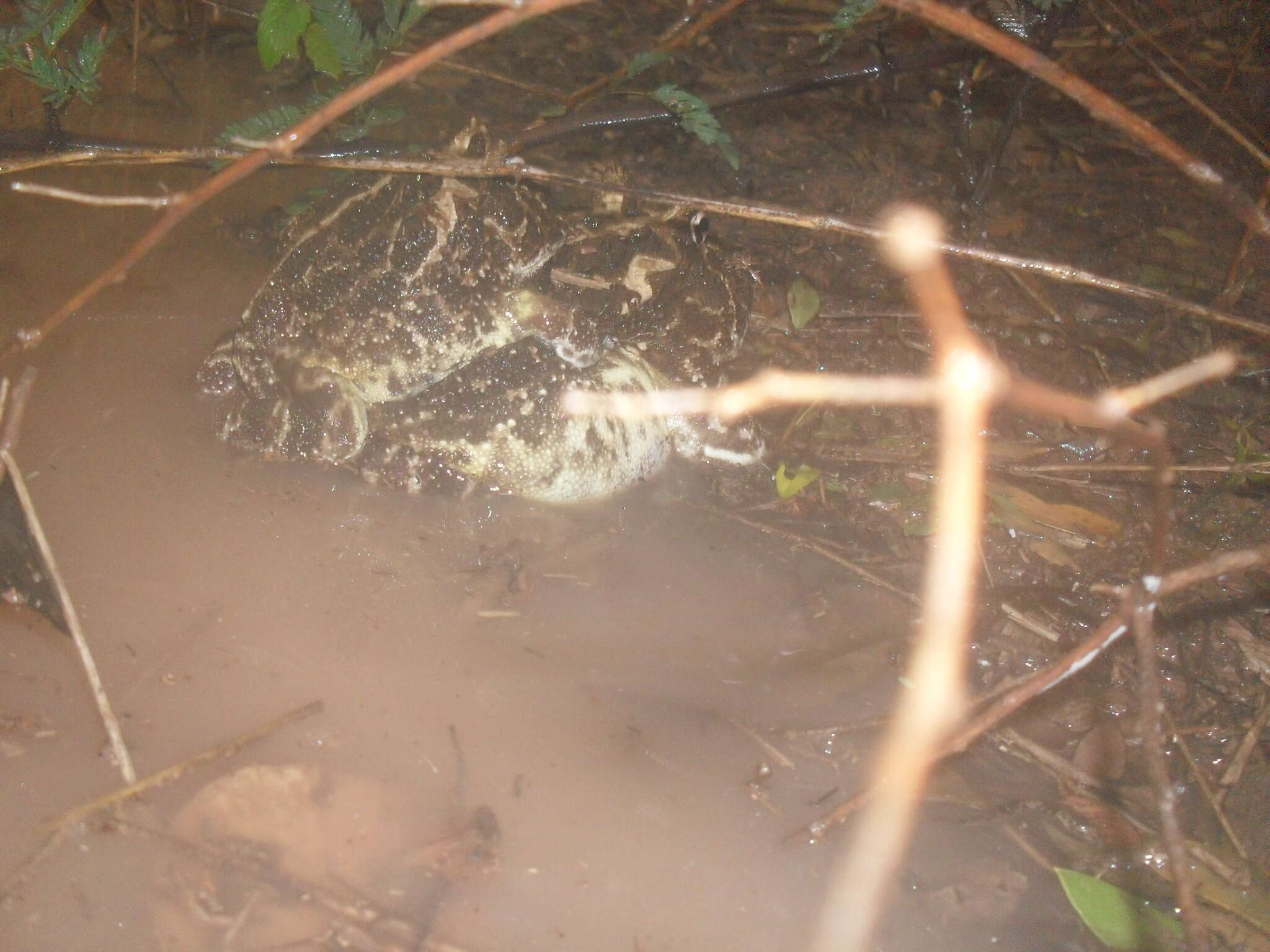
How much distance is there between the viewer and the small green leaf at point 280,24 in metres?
2.97

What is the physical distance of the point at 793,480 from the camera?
3.75 meters

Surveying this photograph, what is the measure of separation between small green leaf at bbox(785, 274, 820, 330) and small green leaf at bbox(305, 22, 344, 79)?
8.09 ft

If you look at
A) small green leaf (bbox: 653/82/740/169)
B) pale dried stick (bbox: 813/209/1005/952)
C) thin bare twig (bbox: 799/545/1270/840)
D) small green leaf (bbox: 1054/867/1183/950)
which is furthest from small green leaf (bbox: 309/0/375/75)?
small green leaf (bbox: 1054/867/1183/950)

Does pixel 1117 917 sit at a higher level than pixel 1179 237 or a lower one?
lower

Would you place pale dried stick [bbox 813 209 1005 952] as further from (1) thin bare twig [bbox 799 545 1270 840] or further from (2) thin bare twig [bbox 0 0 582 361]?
(2) thin bare twig [bbox 0 0 582 361]

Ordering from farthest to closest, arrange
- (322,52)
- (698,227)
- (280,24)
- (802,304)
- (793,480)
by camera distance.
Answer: (802,304), (698,227), (793,480), (322,52), (280,24)

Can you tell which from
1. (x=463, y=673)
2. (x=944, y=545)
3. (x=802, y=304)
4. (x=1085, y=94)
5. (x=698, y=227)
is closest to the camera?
(x=1085, y=94)

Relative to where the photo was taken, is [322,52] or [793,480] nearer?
[322,52]

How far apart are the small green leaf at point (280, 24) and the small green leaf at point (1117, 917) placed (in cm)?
381

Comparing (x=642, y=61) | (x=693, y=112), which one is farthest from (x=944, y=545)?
(x=642, y=61)

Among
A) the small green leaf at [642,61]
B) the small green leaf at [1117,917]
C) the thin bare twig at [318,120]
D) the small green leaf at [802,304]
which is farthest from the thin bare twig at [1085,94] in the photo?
the small green leaf at [802,304]

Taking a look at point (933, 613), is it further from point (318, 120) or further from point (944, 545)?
point (318, 120)

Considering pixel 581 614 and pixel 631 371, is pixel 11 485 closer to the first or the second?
pixel 581 614

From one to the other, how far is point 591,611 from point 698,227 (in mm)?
1893
